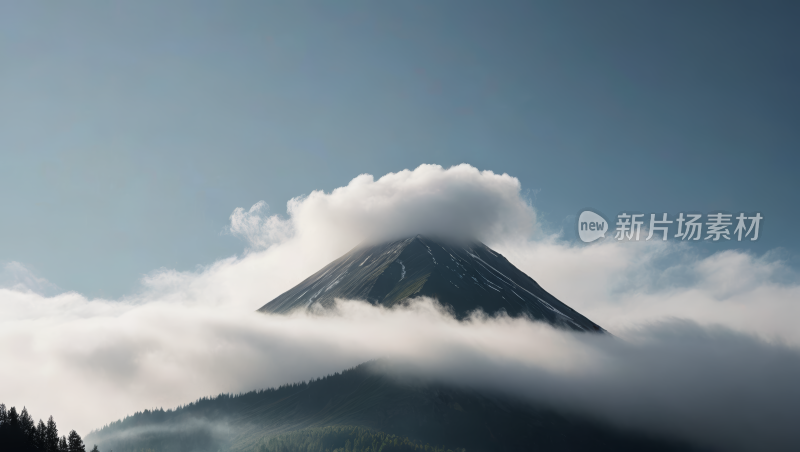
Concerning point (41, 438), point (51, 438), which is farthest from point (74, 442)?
point (41, 438)

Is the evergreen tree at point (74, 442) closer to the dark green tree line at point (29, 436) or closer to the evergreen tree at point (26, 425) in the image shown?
the dark green tree line at point (29, 436)

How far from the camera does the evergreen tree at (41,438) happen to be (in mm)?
107438

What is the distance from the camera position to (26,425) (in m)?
110

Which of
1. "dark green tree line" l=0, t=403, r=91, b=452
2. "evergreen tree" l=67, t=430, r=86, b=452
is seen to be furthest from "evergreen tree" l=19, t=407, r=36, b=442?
"evergreen tree" l=67, t=430, r=86, b=452

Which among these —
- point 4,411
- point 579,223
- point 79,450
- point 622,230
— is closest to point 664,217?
point 622,230

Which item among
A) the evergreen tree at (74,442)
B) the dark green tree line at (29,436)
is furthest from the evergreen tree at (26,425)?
the evergreen tree at (74,442)

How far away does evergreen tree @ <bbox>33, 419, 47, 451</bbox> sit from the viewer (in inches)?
4230

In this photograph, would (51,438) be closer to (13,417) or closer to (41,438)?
(41,438)

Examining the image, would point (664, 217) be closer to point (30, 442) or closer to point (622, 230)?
point (622, 230)

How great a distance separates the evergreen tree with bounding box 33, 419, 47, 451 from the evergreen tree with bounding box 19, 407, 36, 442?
0.82m

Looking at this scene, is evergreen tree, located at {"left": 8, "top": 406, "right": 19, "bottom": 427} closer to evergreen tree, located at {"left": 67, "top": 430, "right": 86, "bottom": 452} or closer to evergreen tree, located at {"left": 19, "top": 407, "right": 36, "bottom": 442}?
evergreen tree, located at {"left": 19, "top": 407, "right": 36, "bottom": 442}

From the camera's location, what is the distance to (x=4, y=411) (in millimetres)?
111125

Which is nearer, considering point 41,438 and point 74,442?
point 74,442

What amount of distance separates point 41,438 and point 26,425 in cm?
515
